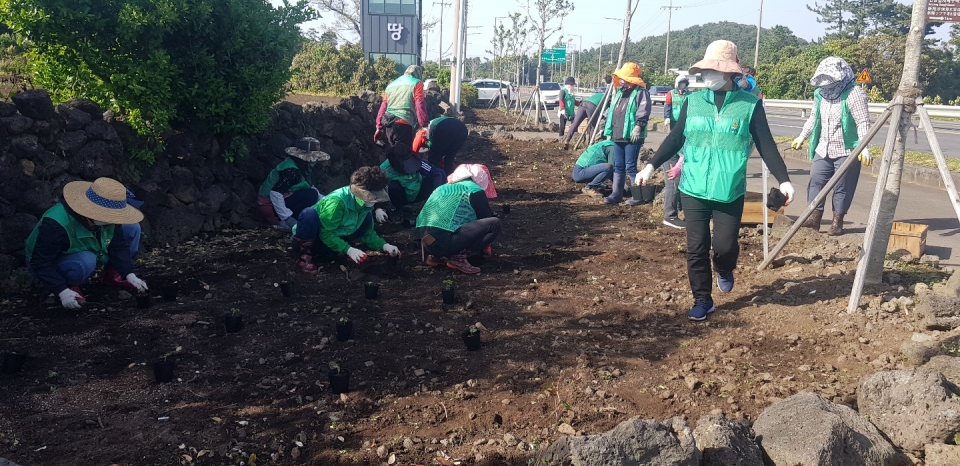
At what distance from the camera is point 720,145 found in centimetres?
493

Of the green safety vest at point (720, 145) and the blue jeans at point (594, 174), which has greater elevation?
the green safety vest at point (720, 145)

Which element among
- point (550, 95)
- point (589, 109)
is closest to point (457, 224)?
point (589, 109)

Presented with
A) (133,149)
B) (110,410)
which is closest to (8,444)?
(110,410)

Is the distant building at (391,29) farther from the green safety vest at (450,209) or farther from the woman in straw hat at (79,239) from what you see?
the woman in straw hat at (79,239)

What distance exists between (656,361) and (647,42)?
468ft

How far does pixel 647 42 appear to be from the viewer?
13900cm

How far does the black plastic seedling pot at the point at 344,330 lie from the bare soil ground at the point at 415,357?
0.05 metres

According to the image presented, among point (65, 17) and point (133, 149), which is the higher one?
point (65, 17)

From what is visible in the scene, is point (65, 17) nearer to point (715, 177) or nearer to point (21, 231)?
point (21, 231)

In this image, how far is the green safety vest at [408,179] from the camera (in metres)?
8.73

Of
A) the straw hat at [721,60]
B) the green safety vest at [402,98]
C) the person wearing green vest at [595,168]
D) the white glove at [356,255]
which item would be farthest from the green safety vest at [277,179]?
the straw hat at [721,60]

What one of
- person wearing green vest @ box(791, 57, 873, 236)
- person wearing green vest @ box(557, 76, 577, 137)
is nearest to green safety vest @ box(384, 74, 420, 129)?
person wearing green vest @ box(791, 57, 873, 236)

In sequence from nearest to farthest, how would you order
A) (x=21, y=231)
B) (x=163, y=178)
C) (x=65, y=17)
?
(x=21, y=231) → (x=65, y=17) → (x=163, y=178)

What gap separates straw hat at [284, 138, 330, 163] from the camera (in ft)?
25.6
